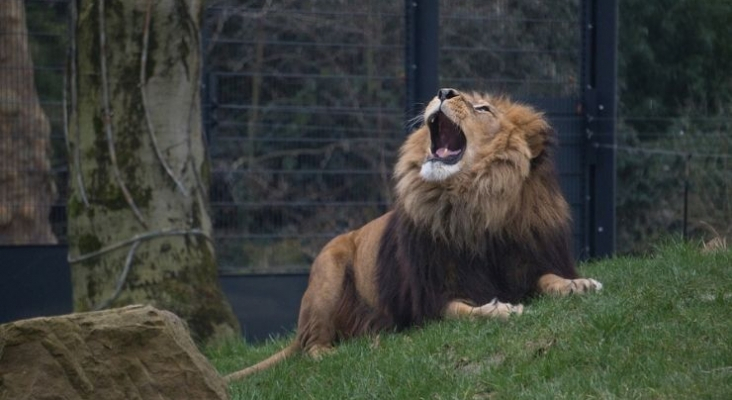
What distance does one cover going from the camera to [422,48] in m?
11.0

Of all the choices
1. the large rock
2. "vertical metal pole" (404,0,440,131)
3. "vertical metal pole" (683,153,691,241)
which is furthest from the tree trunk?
"vertical metal pole" (683,153,691,241)

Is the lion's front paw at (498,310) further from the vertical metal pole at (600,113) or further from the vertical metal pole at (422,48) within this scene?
the vertical metal pole at (600,113)

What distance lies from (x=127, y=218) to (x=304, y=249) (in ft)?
8.93

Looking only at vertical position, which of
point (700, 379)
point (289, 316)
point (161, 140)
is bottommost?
point (289, 316)

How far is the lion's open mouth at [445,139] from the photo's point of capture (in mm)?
7402

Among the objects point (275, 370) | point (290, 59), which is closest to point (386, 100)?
point (290, 59)

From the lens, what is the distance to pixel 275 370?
23.5 feet

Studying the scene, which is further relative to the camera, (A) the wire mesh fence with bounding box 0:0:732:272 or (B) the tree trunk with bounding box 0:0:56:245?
(A) the wire mesh fence with bounding box 0:0:732:272

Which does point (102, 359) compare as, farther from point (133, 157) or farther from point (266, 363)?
point (133, 157)

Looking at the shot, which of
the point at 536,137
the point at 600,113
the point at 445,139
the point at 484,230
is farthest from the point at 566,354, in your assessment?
the point at 600,113

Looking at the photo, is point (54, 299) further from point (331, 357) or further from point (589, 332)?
point (589, 332)

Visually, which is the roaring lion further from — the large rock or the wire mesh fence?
the wire mesh fence

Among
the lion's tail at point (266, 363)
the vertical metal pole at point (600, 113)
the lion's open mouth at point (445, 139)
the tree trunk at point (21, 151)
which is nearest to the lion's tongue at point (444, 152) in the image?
the lion's open mouth at point (445, 139)

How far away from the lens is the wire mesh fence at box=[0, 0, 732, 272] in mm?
10758
